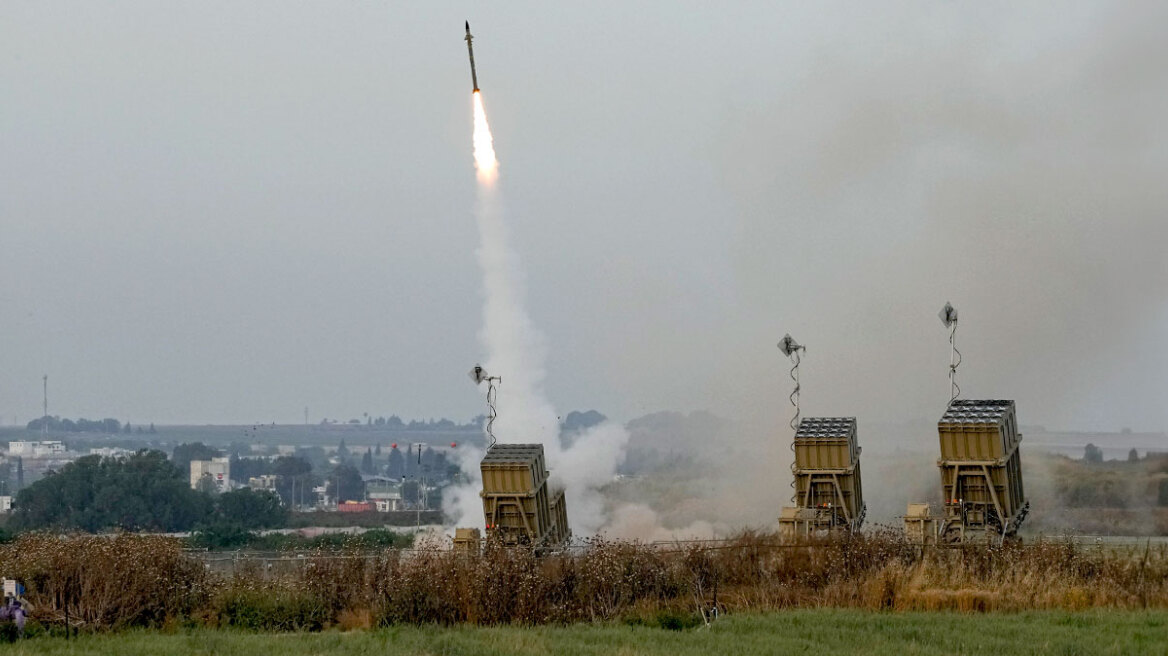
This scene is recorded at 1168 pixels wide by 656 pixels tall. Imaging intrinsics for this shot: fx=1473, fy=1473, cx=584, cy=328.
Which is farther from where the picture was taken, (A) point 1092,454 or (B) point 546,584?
(A) point 1092,454

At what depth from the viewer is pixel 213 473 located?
146 m

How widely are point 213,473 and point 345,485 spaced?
15525 millimetres

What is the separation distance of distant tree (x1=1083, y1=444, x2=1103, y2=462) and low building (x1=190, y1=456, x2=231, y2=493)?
2431 inches

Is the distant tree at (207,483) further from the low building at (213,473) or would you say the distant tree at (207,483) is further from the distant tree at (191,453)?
the distant tree at (191,453)

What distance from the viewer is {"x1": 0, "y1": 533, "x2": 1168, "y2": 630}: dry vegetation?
72.7 ft

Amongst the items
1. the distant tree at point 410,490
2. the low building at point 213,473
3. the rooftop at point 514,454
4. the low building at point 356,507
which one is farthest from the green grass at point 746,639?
the distant tree at point 410,490

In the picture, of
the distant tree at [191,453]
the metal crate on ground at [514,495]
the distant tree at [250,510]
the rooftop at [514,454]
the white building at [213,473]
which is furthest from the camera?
the distant tree at [191,453]

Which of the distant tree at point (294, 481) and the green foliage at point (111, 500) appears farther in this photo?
the distant tree at point (294, 481)

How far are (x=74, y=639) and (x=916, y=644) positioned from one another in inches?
449

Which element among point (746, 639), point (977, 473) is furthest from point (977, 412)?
point (746, 639)

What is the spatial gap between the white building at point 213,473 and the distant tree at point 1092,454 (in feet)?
219

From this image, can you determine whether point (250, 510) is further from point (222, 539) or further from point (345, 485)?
point (345, 485)

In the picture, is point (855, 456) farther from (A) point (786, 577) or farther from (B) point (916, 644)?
(B) point (916, 644)

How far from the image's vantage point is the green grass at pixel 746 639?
18.4m
